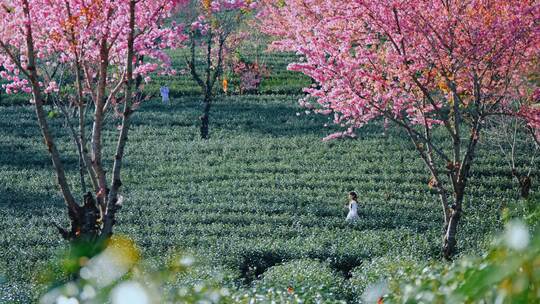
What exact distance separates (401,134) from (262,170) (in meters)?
6.19

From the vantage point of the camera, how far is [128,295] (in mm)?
1741

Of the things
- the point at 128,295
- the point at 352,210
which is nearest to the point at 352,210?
the point at 352,210

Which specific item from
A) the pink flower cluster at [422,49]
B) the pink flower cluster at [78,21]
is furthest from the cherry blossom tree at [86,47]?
the pink flower cluster at [422,49]

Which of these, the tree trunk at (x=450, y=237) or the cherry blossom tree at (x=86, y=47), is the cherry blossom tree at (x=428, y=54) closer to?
the tree trunk at (x=450, y=237)

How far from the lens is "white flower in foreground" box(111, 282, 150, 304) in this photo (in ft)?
5.69

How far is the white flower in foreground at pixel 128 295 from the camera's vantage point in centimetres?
173

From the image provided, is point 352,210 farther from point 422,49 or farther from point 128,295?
point 128,295

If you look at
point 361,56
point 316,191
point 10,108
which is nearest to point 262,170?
point 316,191

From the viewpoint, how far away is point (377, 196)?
20609 mm

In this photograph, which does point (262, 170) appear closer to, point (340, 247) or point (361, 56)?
point (340, 247)

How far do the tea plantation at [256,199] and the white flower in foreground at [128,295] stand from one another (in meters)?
8.17

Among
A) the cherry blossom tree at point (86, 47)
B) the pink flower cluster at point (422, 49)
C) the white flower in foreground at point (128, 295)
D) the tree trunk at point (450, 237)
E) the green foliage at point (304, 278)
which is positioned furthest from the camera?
the tree trunk at point (450, 237)

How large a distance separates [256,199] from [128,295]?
18.3 meters

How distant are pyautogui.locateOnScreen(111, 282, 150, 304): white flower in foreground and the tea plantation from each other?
26.8 ft
